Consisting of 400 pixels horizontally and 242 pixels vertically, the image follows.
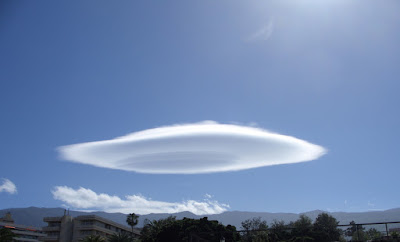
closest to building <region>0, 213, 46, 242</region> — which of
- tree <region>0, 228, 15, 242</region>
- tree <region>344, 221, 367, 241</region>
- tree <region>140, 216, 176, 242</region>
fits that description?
tree <region>140, 216, 176, 242</region>

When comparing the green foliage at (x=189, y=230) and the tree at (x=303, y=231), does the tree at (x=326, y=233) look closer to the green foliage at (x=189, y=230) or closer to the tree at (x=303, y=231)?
the tree at (x=303, y=231)

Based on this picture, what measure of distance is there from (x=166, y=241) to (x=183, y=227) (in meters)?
3.50

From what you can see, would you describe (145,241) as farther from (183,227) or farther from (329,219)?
(329,219)

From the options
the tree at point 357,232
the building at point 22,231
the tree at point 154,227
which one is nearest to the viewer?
the tree at point 357,232

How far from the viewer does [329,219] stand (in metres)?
69.4

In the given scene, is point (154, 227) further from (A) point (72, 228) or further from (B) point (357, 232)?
(B) point (357, 232)

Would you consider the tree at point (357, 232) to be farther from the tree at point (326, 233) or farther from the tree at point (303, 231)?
the tree at point (326, 233)

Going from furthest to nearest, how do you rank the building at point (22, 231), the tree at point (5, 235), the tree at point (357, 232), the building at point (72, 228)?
the building at point (22, 231) < the building at point (72, 228) < the tree at point (5, 235) < the tree at point (357, 232)

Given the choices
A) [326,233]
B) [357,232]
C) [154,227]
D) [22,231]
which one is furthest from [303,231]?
[22,231]

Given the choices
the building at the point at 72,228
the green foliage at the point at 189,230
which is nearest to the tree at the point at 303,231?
the green foliage at the point at 189,230

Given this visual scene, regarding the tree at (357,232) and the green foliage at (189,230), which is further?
the green foliage at (189,230)

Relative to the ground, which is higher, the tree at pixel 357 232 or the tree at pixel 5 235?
the tree at pixel 357 232

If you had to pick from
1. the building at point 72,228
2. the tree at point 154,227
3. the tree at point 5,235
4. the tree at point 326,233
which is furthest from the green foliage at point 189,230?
the building at point 72,228

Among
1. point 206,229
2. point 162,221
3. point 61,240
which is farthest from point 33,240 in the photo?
point 206,229
